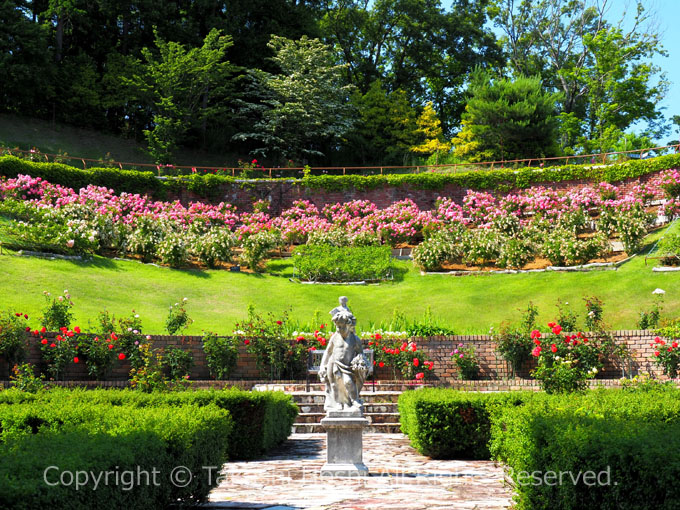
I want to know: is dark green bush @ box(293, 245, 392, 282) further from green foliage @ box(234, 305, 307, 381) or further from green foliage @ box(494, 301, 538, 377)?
green foliage @ box(494, 301, 538, 377)

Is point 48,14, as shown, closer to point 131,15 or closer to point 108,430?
point 131,15

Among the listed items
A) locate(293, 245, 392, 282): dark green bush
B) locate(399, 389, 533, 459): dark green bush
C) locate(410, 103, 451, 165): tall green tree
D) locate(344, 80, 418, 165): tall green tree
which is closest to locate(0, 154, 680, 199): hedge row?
locate(293, 245, 392, 282): dark green bush

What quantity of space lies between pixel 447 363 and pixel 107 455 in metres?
10.3

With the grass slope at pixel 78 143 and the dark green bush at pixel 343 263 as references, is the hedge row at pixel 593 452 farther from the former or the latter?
the grass slope at pixel 78 143

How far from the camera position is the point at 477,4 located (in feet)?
144

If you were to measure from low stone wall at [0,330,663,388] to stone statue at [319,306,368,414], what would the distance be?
511 centimetres

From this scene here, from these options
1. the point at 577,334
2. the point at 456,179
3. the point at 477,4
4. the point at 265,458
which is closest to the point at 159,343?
the point at 265,458

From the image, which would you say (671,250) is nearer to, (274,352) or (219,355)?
(274,352)

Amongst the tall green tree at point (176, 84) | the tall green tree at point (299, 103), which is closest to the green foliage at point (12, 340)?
the tall green tree at point (176, 84)

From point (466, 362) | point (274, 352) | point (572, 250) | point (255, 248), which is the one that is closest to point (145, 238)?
point (255, 248)

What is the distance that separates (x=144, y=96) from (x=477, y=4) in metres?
21.9

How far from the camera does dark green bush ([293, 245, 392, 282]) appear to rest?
72.0 feet

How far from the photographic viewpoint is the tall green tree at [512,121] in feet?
110

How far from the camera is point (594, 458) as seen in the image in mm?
4500
